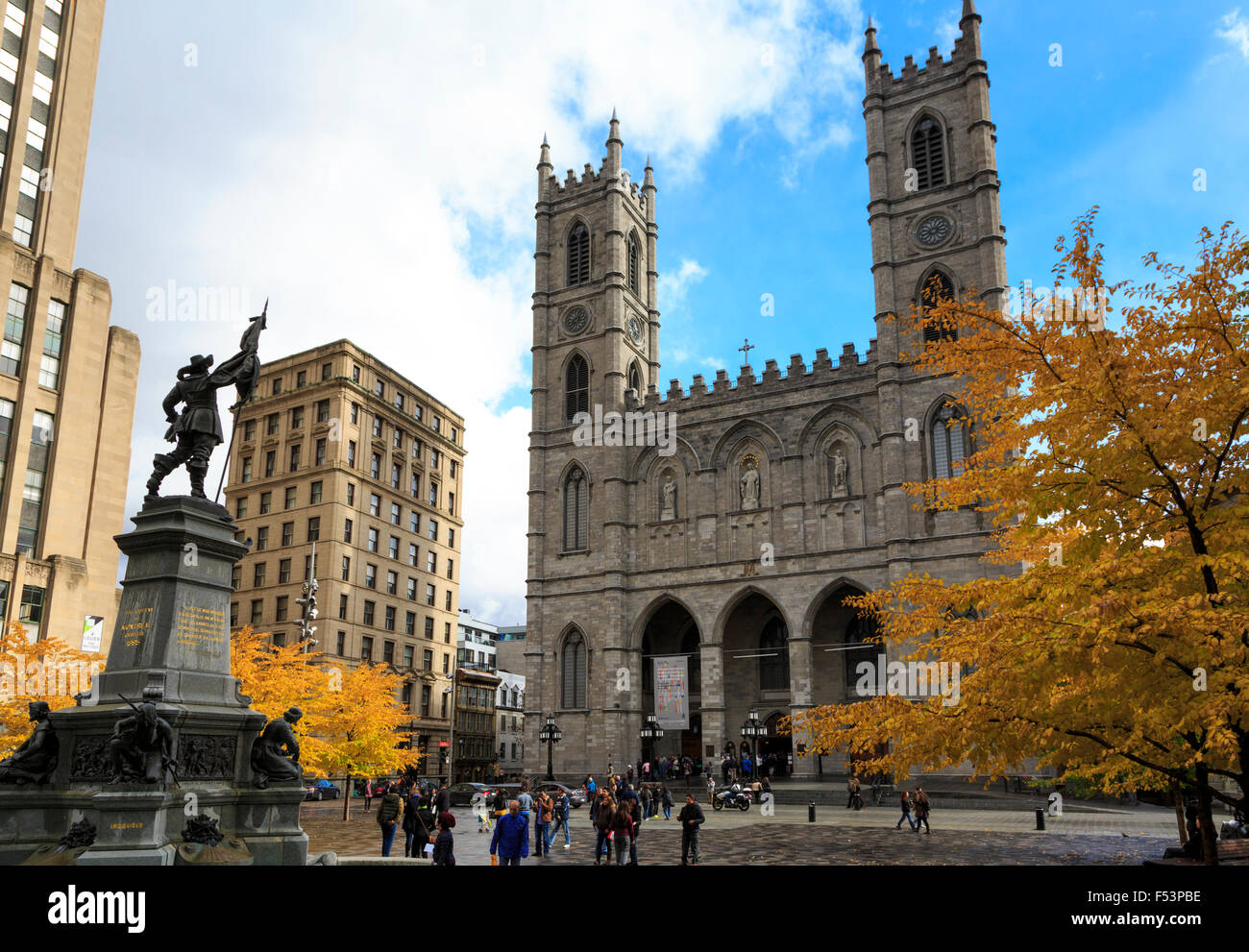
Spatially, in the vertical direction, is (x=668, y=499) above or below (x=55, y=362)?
below

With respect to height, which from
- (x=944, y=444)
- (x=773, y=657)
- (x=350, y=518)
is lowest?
(x=773, y=657)

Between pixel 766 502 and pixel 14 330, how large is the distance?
36.1 meters

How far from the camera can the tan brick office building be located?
59.0m

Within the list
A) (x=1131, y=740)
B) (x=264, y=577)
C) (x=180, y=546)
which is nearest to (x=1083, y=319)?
(x=1131, y=740)

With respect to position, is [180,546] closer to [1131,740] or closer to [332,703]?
[1131,740]

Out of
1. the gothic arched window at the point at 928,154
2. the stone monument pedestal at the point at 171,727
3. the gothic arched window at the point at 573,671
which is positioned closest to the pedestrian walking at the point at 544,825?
the stone monument pedestal at the point at 171,727

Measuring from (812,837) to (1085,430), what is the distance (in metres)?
16.9

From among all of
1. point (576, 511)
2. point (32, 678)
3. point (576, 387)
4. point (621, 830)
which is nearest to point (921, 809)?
point (621, 830)

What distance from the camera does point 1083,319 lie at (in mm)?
10148

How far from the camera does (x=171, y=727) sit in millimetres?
10852

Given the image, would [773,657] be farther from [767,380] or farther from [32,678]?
[32,678]

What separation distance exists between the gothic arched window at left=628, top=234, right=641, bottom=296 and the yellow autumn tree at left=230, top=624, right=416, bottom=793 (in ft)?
106

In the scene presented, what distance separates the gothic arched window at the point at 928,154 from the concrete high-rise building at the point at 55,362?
41.7 meters

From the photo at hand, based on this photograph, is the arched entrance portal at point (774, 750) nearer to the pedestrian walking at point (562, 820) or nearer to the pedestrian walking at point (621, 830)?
the pedestrian walking at point (562, 820)
